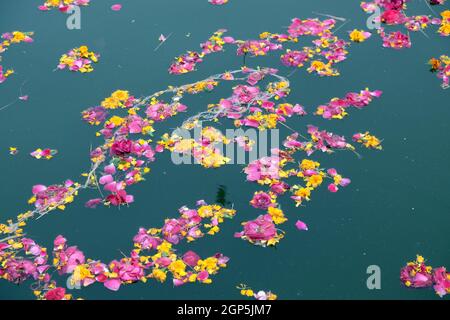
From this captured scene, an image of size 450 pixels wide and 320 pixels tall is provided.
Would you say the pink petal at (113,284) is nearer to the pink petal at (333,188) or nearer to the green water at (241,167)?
the green water at (241,167)

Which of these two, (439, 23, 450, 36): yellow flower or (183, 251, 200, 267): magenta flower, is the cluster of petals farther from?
(183, 251, 200, 267): magenta flower

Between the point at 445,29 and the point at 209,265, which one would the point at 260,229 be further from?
the point at 445,29

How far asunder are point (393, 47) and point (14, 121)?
13.3 feet

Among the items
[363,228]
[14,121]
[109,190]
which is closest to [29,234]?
[109,190]

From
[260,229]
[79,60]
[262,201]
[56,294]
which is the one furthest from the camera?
[79,60]

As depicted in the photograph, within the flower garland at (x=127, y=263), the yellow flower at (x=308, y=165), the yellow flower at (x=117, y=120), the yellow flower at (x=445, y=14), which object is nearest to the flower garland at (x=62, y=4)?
the yellow flower at (x=117, y=120)

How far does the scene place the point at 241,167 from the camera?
431 centimetres

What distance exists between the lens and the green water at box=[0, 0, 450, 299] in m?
3.62

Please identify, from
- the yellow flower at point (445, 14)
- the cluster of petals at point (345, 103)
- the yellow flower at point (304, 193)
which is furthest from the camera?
the yellow flower at point (445, 14)

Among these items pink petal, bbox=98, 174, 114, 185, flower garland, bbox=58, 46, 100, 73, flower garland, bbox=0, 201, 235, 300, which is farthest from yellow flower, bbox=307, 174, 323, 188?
flower garland, bbox=58, 46, 100, 73

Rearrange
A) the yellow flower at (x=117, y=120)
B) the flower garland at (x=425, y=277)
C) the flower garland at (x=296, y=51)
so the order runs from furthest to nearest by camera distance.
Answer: the flower garland at (x=296, y=51), the yellow flower at (x=117, y=120), the flower garland at (x=425, y=277)

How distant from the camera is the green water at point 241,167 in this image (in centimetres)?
362

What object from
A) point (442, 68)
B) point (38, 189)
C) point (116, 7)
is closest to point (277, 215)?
point (38, 189)

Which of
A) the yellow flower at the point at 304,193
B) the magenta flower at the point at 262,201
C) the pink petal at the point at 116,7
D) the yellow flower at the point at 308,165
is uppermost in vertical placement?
the pink petal at the point at 116,7
